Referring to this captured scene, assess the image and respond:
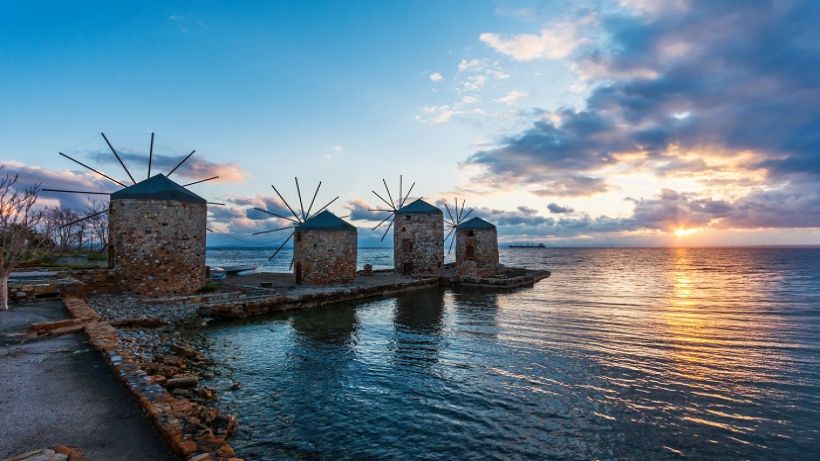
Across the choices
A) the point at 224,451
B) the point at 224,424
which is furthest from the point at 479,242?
the point at 224,451

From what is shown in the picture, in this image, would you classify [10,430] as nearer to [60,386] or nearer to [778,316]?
[60,386]

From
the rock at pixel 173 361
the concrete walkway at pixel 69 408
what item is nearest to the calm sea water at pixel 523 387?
the rock at pixel 173 361

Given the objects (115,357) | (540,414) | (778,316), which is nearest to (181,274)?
(115,357)

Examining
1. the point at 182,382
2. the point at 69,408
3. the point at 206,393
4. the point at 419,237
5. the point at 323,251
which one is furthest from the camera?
the point at 419,237

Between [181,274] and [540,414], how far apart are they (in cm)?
1546

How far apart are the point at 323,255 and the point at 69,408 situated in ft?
60.5

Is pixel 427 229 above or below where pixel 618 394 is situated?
above

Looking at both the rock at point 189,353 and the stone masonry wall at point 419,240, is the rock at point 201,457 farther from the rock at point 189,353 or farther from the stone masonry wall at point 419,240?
the stone masonry wall at point 419,240

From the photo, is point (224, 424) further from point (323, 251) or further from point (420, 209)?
point (420, 209)

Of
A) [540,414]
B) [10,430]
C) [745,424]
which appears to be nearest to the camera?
[10,430]

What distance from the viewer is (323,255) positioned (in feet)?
77.9

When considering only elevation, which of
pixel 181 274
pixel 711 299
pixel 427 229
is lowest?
pixel 711 299

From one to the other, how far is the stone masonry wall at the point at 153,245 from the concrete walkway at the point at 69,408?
8.51m

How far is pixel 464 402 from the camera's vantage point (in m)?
7.71
